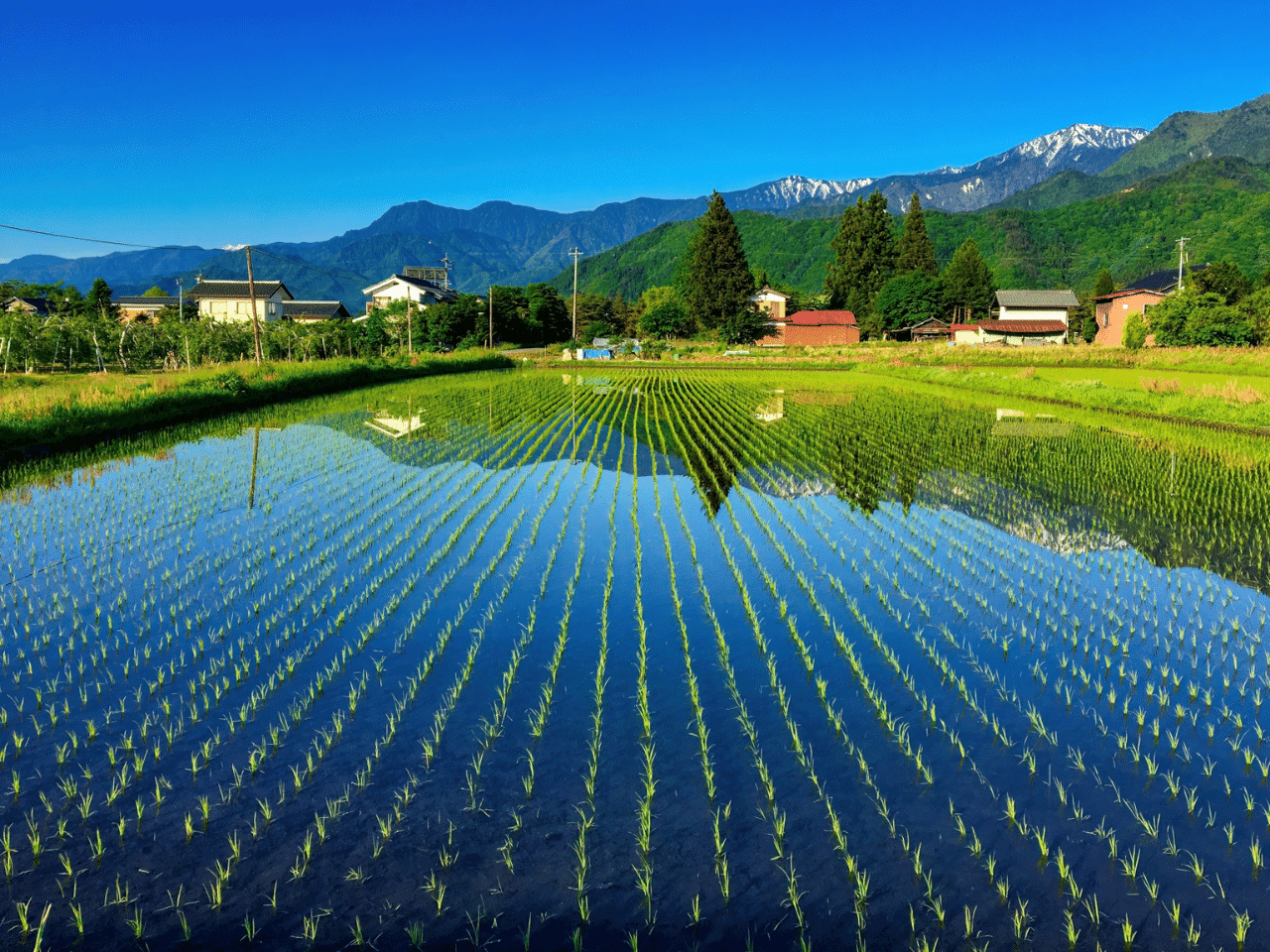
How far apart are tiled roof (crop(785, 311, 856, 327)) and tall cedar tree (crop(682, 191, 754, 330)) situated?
240 inches

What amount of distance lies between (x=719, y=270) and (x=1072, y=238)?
8522 centimetres

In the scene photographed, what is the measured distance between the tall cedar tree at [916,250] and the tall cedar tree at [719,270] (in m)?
15.7

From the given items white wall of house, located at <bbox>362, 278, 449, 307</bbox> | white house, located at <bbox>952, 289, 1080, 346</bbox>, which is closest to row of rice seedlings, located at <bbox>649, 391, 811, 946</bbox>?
white house, located at <bbox>952, 289, 1080, 346</bbox>

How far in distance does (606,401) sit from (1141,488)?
51.1 feet

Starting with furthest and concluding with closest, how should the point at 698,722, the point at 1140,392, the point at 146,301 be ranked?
1. the point at 146,301
2. the point at 1140,392
3. the point at 698,722

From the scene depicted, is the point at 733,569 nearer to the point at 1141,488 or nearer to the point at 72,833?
the point at 72,833

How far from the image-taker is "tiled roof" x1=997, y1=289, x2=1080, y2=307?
63.5m

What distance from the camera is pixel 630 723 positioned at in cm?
447

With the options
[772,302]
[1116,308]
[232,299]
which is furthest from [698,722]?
[232,299]

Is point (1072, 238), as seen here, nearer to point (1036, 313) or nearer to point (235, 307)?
point (1036, 313)

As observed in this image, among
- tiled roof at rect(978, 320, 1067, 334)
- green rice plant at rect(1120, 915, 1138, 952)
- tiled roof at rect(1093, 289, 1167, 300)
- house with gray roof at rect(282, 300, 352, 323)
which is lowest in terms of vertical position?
Result: green rice plant at rect(1120, 915, 1138, 952)

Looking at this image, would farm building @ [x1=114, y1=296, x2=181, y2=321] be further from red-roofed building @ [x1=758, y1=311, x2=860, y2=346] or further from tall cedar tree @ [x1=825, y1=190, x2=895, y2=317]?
tall cedar tree @ [x1=825, y1=190, x2=895, y2=317]

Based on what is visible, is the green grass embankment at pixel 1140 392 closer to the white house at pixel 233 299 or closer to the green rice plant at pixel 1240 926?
the green rice plant at pixel 1240 926

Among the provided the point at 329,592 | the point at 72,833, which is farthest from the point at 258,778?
the point at 329,592
